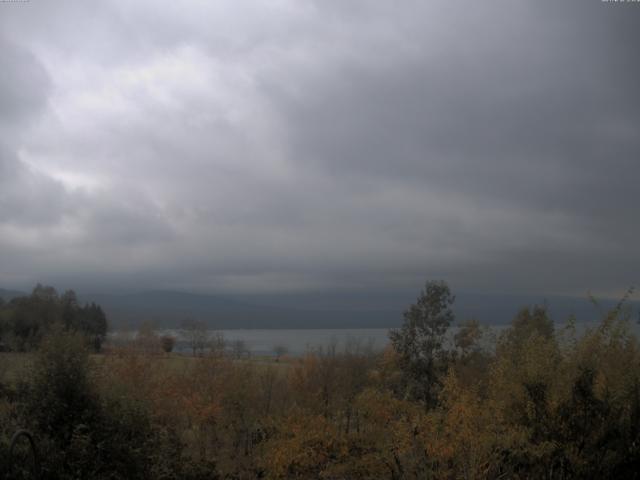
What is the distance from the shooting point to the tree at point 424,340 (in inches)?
933

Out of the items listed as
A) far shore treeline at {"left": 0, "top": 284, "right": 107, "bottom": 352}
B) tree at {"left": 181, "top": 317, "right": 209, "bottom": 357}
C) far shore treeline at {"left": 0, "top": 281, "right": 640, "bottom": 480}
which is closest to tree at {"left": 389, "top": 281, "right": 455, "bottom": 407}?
far shore treeline at {"left": 0, "top": 281, "right": 640, "bottom": 480}

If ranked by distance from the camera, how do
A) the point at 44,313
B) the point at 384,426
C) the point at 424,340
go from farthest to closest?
the point at 44,313, the point at 424,340, the point at 384,426

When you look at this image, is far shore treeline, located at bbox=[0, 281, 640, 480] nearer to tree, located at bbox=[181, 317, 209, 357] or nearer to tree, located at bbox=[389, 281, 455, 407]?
tree, located at bbox=[389, 281, 455, 407]

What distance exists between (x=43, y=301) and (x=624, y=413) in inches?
1939

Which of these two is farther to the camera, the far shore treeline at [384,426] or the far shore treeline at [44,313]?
the far shore treeline at [44,313]

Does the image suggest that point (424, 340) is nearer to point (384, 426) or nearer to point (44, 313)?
point (384, 426)

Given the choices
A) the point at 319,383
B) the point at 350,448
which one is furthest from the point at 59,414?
the point at 319,383

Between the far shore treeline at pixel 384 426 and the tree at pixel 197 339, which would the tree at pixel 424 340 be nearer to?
the far shore treeline at pixel 384 426

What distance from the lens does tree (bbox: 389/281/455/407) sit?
23.7 metres

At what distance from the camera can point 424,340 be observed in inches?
936

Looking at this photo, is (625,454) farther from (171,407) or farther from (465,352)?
(171,407)

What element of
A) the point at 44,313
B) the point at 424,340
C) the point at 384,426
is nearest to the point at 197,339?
the point at 424,340

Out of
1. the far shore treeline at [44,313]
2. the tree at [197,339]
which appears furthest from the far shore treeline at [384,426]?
the far shore treeline at [44,313]

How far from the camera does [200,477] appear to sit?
1322 cm
